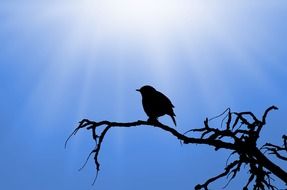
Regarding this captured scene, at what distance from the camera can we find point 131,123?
5.73 m

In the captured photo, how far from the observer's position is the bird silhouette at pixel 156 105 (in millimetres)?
10516

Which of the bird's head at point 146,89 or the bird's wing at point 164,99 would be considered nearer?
the bird's wing at point 164,99

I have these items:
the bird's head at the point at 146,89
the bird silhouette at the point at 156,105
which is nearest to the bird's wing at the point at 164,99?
the bird silhouette at the point at 156,105

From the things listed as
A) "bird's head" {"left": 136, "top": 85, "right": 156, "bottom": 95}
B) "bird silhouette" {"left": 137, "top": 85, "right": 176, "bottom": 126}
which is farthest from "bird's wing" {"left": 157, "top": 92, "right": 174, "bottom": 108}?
"bird's head" {"left": 136, "top": 85, "right": 156, "bottom": 95}

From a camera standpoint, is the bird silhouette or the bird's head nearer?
the bird silhouette

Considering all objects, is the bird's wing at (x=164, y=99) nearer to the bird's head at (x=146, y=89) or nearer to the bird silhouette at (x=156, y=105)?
the bird silhouette at (x=156, y=105)

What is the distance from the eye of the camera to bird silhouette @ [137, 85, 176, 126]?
10.5 metres

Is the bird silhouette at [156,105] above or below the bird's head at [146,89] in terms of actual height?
below

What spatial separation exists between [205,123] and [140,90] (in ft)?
19.6

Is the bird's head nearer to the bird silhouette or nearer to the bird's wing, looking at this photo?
the bird silhouette

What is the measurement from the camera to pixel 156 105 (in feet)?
34.6

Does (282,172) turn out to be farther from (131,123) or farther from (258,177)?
(131,123)

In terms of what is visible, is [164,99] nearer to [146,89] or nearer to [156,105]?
[156,105]

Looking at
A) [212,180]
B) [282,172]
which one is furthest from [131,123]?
[282,172]
